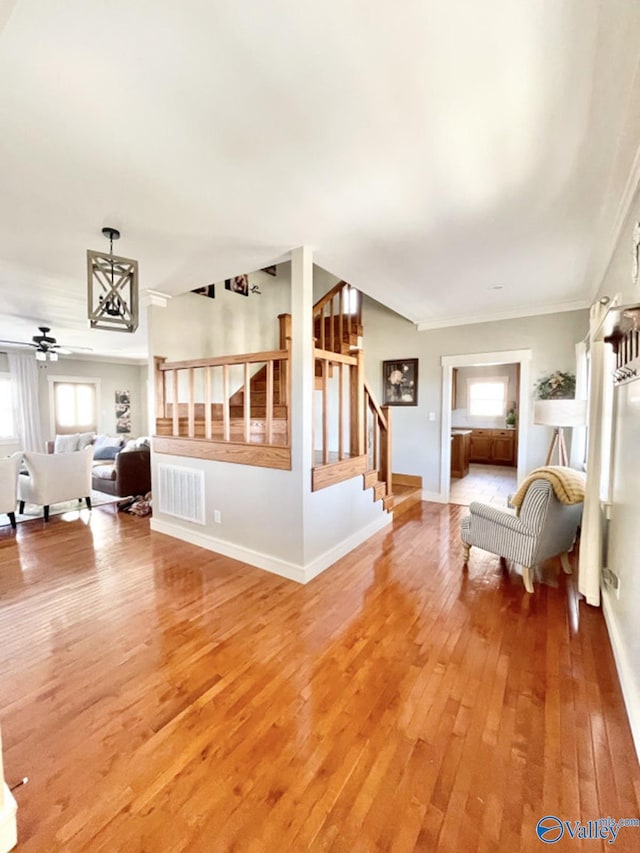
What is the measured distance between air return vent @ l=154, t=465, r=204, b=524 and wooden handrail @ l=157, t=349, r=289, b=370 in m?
1.06

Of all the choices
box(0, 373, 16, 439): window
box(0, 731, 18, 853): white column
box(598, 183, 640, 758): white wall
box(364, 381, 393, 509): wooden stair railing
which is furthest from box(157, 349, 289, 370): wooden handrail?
box(0, 373, 16, 439): window

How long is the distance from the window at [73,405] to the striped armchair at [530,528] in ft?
29.6

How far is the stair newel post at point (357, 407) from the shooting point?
3654mm

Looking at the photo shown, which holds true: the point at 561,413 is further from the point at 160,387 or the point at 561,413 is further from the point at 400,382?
the point at 160,387

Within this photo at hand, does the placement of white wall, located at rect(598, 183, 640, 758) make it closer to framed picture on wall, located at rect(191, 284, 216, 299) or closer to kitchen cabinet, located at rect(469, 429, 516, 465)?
framed picture on wall, located at rect(191, 284, 216, 299)

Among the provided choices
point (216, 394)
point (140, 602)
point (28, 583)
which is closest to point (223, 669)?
point (140, 602)

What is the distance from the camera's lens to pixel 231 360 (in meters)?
3.32

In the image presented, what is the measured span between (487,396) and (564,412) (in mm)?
5982

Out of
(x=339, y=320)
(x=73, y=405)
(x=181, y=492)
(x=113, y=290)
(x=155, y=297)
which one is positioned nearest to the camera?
(x=113, y=290)

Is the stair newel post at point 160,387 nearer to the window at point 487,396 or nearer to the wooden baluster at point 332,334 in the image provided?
the wooden baluster at point 332,334

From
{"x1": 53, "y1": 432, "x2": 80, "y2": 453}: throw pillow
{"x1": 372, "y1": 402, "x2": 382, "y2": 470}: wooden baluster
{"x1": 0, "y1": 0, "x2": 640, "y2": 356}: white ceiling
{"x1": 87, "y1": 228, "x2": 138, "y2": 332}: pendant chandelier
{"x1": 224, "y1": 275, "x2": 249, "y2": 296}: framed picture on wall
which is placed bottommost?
{"x1": 53, "y1": 432, "x2": 80, "y2": 453}: throw pillow

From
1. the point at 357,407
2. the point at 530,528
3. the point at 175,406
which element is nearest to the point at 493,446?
the point at 357,407

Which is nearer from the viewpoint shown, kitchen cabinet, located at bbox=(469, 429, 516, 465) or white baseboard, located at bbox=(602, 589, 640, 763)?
white baseboard, located at bbox=(602, 589, 640, 763)

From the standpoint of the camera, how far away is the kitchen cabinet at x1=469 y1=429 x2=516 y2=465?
844 cm
